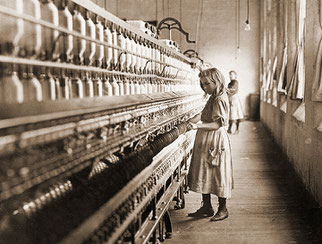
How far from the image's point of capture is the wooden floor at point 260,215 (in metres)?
3.90

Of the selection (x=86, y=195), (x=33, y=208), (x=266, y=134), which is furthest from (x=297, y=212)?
(x=266, y=134)

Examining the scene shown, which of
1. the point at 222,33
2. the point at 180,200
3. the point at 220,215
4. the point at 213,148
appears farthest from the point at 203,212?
the point at 222,33

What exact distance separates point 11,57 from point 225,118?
2894mm

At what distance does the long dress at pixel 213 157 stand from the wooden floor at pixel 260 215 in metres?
0.40

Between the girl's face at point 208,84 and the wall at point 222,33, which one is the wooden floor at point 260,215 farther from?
the wall at point 222,33

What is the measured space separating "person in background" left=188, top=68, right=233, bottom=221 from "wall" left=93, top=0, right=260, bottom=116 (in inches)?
536

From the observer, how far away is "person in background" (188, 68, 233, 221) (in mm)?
4223

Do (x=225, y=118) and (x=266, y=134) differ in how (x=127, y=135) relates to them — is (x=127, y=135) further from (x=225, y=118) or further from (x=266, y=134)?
(x=266, y=134)

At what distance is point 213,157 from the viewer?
425 cm

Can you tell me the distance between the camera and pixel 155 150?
3344 mm

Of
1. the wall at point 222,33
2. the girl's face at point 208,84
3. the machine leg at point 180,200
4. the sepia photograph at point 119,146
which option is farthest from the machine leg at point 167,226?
the wall at point 222,33

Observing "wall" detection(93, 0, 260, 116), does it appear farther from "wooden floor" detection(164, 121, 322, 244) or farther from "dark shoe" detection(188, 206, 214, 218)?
"dark shoe" detection(188, 206, 214, 218)

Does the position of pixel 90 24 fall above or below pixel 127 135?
above

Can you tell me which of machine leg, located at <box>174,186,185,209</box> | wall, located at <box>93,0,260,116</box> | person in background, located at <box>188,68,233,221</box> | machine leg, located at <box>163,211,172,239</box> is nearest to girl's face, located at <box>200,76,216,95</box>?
person in background, located at <box>188,68,233,221</box>
